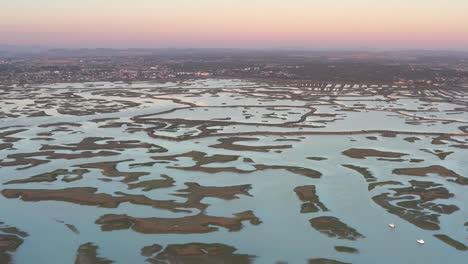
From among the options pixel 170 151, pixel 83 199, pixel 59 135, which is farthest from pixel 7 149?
pixel 83 199

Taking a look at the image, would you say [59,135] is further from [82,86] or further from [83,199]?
[82,86]

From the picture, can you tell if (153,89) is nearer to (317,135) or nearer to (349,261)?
(317,135)

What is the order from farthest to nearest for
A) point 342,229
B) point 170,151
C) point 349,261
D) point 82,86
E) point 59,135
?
point 82,86 < point 59,135 < point 170,151 < point 342,229 < point 349,261

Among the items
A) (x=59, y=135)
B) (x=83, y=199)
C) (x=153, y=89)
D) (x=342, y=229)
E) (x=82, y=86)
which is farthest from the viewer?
(x=82, y=86)

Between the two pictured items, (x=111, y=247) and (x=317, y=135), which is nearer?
(x=111, y=247)

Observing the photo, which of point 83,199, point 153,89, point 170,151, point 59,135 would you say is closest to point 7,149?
point 59,135

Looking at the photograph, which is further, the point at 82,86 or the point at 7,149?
the point at 82,86

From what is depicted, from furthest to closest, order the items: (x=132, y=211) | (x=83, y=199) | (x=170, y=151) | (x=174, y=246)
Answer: (x=170, y=151) < (x=83, y=199) < (x=132, y=211) < (x=174, y=246)

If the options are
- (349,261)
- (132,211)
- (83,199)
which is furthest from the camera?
(83,199)

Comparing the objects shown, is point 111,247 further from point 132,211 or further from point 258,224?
point 258,224
